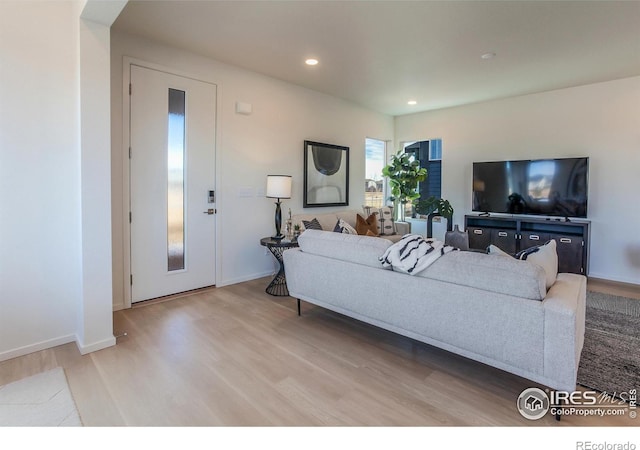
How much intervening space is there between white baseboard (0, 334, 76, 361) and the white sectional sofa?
1993 millimetres

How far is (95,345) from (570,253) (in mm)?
5201

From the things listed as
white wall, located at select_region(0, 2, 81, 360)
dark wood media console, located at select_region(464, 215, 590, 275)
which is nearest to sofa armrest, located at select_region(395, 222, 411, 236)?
dark wood media console, located at select_region(464, 215, 590, 275)

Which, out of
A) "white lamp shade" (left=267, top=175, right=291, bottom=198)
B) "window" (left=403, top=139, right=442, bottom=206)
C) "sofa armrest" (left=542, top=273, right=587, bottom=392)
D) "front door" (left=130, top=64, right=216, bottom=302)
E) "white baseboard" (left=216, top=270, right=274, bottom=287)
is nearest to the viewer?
"sofa armrest" (left=542, top=273, right=587, bottom=392)

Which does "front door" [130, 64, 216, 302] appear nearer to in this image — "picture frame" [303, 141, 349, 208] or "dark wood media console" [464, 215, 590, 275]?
"picture frame" [303, 141, 349, 208]

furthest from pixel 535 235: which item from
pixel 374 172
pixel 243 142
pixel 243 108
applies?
pixel 243 108

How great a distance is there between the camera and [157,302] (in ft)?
11.3

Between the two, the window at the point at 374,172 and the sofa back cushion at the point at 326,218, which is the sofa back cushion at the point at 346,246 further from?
the window at the point at 374,172

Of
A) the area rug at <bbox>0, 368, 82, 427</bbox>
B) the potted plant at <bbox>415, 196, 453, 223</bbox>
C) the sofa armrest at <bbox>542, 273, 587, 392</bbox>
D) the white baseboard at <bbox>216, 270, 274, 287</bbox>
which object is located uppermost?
the potted plant at <bbox>415, 196, 453, 223</bbox>

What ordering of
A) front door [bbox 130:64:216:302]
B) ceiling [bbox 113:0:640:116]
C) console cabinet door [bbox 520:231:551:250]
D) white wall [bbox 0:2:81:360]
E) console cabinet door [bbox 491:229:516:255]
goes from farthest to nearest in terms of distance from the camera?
console cabinet door [bbox 491:229:516:255] < console cabinet door [bbox 520:231:551:250] < front door [bbox 130:64:216:302] < ceiling [bbox 113:0:640:116] < white wall [bbox 0:2:81:360]

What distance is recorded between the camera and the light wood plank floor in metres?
1.75

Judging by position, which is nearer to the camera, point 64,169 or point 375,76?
point 64,169
